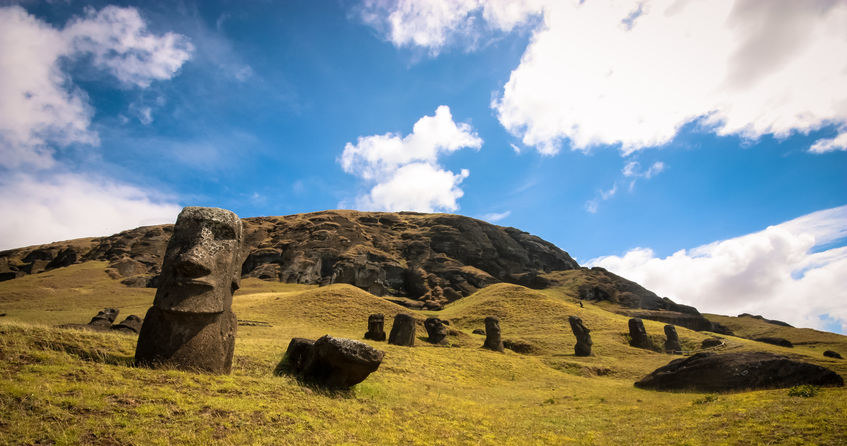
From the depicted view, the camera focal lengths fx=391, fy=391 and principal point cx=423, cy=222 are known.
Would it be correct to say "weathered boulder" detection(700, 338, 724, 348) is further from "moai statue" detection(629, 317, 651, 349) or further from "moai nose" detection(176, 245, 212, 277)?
"moai nose" detection(176, 245, 212, 277)

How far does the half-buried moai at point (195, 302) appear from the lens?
1000 cm

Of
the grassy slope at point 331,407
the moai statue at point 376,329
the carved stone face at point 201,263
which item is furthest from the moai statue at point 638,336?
the carved stone face at point 201,263

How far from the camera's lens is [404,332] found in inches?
1077

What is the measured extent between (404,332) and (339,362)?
15946 mm

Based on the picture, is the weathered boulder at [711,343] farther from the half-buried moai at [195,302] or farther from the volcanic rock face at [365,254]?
the volcanic rock face at [365,254]

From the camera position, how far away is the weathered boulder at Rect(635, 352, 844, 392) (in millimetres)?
13992

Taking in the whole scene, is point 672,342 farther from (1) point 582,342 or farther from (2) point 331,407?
(2) point 331,407

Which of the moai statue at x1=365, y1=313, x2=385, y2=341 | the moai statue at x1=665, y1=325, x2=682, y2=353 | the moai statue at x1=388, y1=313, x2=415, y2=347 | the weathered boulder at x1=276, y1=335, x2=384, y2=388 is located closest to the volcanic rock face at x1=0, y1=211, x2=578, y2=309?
the moai statue at x1=665, y1=325, x2=682, y2=353

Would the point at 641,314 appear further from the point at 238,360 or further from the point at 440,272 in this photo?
the point at 238,360

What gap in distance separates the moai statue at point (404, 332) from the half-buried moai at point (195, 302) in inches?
667

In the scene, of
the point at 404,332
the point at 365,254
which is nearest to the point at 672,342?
the point at 404,332

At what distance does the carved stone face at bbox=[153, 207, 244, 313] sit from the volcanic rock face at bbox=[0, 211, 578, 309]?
262ft

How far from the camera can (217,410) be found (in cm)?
778

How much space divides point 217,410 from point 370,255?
10003 cm
